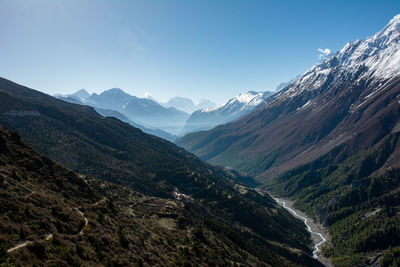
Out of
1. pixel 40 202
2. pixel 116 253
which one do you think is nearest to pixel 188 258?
pixel 116 253

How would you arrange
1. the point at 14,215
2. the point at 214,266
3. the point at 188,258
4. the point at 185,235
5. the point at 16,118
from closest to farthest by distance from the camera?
the point at 14,215 → the point at 188,258 → the point at 214,266 → the point at 185,235 → the point at 16,118

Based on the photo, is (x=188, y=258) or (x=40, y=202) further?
(x=188, y=258)

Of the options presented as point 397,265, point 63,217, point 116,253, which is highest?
point 63,217

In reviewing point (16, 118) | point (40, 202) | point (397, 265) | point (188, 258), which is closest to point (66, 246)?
point (40, 202)

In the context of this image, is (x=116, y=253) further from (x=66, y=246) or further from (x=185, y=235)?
(x=185, y=235)

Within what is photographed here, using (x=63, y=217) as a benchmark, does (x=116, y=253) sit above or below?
below

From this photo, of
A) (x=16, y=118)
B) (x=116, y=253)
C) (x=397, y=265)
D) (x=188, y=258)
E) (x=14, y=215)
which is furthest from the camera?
(x=16, y=118)

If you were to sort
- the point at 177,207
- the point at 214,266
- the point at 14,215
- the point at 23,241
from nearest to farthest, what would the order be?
the point at 23,241, the point at 14,215, the point at 214,266, the point at 177,207

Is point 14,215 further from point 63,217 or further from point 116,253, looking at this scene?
point 116,253

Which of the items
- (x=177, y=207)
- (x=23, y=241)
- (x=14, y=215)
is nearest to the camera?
(x=23, y=241)
